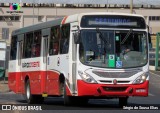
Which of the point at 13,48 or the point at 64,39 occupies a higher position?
the point at 64,39

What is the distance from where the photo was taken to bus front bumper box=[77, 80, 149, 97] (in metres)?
18.7

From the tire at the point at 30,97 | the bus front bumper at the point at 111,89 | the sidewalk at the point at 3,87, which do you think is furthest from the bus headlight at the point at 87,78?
the sidewalk at the point at 3,87

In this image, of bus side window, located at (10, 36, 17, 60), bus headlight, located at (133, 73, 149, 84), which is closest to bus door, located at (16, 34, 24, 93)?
bus side window, located at (10, 36, 17, 60)

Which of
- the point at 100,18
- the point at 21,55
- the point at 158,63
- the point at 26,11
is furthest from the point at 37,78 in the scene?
the point at 26,11

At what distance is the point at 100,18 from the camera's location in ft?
63.5

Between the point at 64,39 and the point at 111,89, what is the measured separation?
2.53m

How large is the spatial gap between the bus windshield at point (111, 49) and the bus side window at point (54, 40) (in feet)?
6.16

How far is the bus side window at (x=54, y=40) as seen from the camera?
20734 mm

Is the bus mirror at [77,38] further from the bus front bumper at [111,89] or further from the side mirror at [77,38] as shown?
the bus front bumper at [111,89]

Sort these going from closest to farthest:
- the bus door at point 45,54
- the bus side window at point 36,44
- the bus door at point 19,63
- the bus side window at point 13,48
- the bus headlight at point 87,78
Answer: the bus headlight at point 87,78
the bus door at point 45,54
the bus side window at point 36,44
the bus door at point 19,63
the bus side window at point 13,48

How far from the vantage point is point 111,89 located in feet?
61.8

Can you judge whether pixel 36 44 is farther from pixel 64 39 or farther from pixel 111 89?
pixel 111 89

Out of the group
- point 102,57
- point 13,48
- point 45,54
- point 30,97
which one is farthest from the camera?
point 13,48

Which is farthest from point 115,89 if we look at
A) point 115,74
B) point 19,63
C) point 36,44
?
point 19,63
